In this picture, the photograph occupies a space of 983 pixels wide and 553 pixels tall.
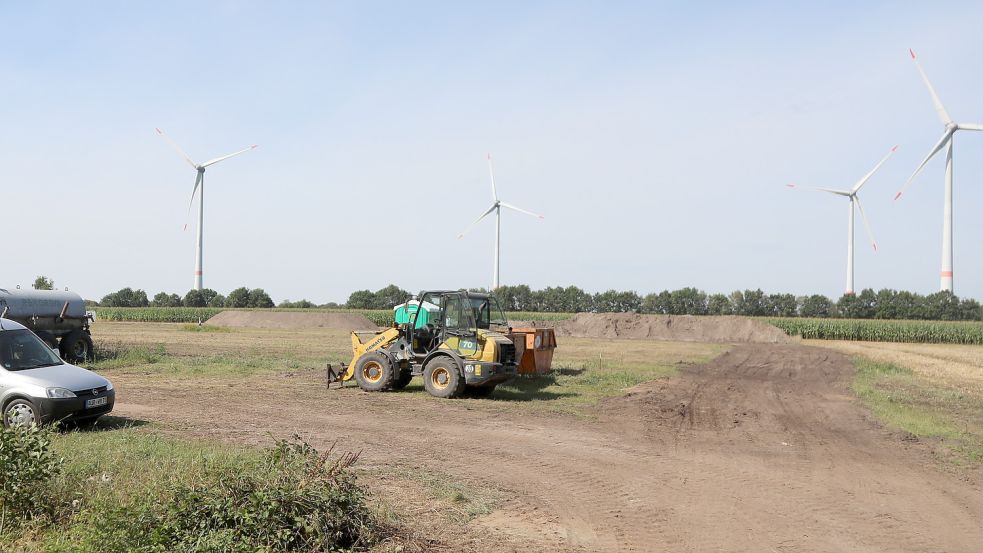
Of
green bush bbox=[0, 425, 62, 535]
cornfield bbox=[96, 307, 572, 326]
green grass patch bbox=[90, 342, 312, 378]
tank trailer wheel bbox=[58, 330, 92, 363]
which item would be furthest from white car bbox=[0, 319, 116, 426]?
cornfield bbox=[96, 307, 572, 326]

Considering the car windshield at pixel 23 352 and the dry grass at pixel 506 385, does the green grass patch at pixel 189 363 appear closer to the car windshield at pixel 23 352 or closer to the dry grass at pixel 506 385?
the dry grass at pixel 506 385

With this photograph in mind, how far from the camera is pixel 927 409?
55.7ft

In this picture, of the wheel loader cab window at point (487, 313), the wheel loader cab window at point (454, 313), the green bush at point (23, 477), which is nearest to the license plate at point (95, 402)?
the green bush at point (23, 477)

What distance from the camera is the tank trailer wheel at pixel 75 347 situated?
24.1 metres

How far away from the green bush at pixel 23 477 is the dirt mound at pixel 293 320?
57.2 metres

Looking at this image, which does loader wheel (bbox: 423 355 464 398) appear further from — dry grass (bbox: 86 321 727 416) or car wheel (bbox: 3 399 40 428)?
car wheel (bbox: 3 399 40 428)

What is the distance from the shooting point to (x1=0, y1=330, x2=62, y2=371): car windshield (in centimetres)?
1121

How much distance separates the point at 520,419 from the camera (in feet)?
47.2

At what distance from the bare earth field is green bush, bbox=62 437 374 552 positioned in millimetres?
856

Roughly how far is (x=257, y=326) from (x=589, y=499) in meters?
59.2

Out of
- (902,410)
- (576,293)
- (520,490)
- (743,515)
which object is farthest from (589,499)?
(576,293)

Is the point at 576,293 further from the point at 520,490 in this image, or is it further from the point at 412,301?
the point at 520,490

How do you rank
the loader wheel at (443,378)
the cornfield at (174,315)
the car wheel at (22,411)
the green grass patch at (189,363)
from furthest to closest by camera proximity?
the cornfield at (174,315) < the green grass patch at (189,363) < the loader wheel at (443,378) < the car wheel at (22,411)

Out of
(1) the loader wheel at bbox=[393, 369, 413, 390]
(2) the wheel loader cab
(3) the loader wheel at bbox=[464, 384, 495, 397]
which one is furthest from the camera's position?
(1) the loader wheel at bbox=[393, 369, 413, 390]
